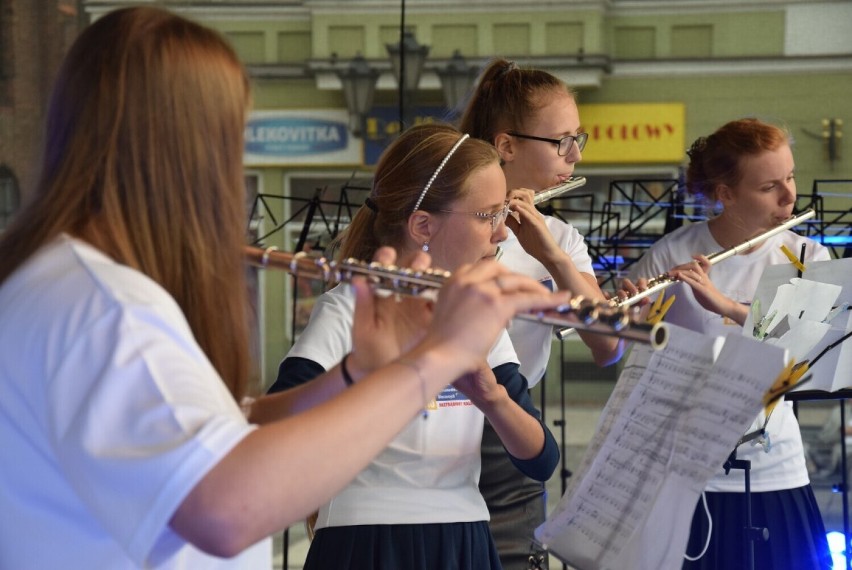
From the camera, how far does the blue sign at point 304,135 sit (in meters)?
8.95

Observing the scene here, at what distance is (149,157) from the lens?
3.21ft

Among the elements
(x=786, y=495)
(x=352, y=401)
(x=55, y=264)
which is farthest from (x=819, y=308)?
(x=55, y=264)

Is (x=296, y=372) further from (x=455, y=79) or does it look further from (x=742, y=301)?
(x=455, y=79)

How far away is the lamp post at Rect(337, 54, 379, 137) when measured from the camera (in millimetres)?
8312

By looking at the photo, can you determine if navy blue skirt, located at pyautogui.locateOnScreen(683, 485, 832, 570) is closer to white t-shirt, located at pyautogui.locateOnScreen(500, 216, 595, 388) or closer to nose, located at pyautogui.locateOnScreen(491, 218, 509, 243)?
white t-shirt, located at pyautogui.locateOnScreen(500, 216, 595, 388)

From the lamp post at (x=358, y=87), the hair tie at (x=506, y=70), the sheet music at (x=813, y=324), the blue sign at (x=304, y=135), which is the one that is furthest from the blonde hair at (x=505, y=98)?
the blue sign at (x=304, y=135)

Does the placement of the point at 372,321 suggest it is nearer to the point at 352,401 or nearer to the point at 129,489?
the point at 352,401

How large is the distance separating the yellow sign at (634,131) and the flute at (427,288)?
25.0 ft

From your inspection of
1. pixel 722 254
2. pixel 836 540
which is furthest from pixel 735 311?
pixel 836 540

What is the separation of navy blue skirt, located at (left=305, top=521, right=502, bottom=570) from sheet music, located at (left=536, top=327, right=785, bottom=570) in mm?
229

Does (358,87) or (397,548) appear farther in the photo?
(358,87)

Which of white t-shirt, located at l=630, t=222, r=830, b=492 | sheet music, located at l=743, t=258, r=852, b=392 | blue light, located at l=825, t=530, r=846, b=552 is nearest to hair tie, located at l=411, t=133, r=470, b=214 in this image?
sheet music, located at l=743, t=258, r=852, b=392

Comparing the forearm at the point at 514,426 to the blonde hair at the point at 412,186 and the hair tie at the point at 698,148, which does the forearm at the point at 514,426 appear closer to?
the blonde hair at the point at 412,186

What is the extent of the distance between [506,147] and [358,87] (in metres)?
6.10
